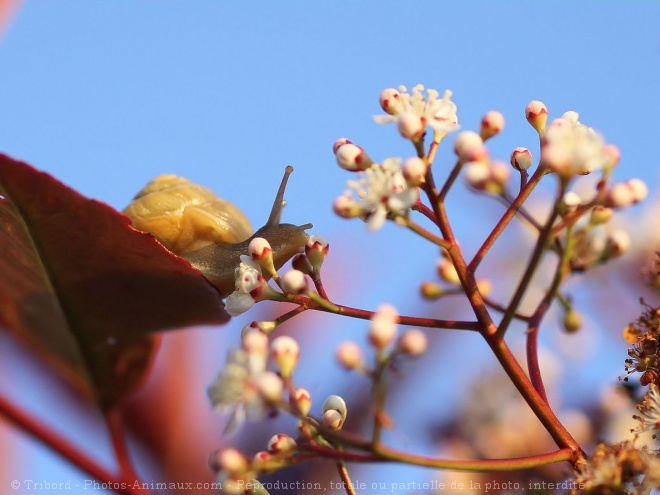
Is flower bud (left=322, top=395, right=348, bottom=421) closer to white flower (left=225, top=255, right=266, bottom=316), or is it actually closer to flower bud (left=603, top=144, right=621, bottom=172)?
white flower (left=225, top=255, right=266, bottom=316)

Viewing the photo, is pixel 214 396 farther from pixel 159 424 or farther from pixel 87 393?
pixel 159 424

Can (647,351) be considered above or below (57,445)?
above

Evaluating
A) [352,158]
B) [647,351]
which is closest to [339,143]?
[352,158]

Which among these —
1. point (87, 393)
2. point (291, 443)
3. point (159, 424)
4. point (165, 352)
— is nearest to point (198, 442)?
point (159, 424)

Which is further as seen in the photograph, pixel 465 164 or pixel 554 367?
pixel 554 367

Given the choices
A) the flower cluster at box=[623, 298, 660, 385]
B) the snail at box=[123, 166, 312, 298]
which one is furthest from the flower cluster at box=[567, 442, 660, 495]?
the snail at box=[123, 166, 312, 298]

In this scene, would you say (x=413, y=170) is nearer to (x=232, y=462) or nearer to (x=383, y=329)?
(x=383, y=329)
